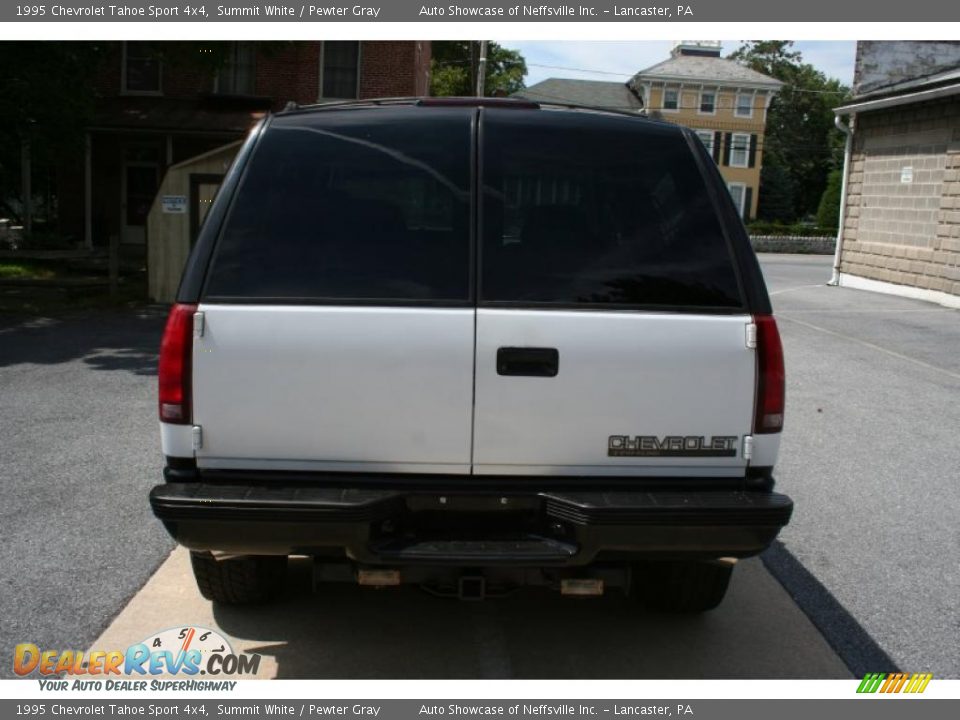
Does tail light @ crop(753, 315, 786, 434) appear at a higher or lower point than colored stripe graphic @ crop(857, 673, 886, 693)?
higher

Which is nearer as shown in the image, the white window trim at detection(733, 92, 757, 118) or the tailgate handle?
the tailgate handle

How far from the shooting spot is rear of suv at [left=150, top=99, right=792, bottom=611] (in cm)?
337

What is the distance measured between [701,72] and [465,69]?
551 inches

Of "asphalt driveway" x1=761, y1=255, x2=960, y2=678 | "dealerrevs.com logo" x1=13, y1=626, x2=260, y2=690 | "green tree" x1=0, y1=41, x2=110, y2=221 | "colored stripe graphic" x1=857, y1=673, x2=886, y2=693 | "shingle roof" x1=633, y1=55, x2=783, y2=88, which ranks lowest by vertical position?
"dealerrevs.com logo" x1=13, y1=626, x2=260, y2=690

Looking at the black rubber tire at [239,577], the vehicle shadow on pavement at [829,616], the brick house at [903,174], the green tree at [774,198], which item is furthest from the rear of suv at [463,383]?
the green tree at [774,198]

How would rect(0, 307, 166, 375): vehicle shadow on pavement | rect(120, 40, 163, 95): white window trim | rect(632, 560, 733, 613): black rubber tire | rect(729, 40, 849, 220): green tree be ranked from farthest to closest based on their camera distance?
rect(729, 40, 849, 220): green tree < rect(120, 40, 163, 95): white window trim < rect(0, 307, 166, 375): vehicle shadow on pavement < rect(632, 560, 733, 613): black rubber tire

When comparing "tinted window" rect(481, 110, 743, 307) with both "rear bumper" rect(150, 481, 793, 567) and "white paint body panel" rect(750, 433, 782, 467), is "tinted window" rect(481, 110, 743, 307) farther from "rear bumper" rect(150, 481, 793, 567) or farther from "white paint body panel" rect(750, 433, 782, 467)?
"rear bumper" rect(150, 481, 793, 567)

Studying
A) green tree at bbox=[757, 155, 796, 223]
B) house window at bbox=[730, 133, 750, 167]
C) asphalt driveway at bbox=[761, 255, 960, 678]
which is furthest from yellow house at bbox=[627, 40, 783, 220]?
asphalt driveway at bbox=[761, 255, 960, 678]

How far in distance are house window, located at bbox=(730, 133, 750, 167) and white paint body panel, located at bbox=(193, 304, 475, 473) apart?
56.2m

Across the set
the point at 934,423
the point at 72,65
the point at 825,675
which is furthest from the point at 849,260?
the point at 825,675

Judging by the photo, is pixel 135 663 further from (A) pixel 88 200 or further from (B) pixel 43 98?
(A) pixel 88 200

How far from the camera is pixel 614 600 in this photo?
4590 millimetres
